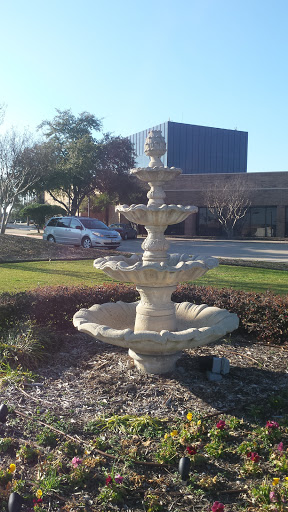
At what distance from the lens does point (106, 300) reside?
24.7 ft

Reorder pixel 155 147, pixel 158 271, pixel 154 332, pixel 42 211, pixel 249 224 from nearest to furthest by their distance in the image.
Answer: pixel 154 332, pixel 158 271, pixel 155 147, pixel 249 224, pixel 42 211

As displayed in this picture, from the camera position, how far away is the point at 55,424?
402 cm

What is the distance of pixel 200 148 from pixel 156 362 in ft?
165

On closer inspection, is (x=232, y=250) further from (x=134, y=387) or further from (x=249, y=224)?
(x=134, y=387)

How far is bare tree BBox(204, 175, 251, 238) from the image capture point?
34.6m

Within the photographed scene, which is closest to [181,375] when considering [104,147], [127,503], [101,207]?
[127,503]

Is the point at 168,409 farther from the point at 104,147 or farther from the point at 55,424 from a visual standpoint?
the point at 104,147

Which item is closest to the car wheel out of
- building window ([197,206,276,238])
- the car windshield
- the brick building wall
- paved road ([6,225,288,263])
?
the car windshield

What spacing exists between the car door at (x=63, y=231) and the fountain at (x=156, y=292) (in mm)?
15904

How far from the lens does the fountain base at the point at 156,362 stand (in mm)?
5145

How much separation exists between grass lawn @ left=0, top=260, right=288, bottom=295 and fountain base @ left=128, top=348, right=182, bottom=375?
188 inches

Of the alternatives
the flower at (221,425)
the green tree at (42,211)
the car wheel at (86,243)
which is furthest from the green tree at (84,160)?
the flower at (221,425)

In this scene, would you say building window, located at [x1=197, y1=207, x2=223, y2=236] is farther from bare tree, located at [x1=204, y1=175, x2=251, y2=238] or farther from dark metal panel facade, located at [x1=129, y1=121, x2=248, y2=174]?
dark metal panel facade, located at [x1=129, y1=121, x2=248, y2=174]

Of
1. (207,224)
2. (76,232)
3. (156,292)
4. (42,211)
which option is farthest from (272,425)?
(42,211)
